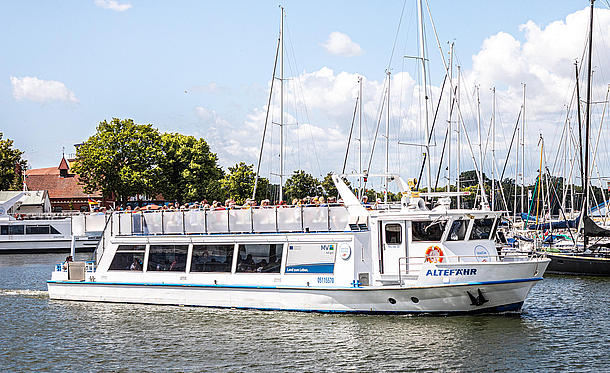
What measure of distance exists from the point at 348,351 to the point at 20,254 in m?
58.5

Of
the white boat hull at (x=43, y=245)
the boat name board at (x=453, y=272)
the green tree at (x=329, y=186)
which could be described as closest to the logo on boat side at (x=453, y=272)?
the boat name board at (x=453, y=272)

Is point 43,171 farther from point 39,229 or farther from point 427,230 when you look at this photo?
point 427,230

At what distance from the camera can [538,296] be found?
32.1 meters

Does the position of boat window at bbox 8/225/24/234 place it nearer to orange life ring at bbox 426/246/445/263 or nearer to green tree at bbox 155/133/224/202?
green tree at bbox 155/133/224/202

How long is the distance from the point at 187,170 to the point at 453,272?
2434 inches

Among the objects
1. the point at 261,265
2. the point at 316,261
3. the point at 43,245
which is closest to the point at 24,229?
the point at 43,245

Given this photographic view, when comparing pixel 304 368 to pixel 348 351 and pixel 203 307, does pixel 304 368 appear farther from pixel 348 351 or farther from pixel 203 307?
→ pixel 203 307

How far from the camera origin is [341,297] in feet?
83.7

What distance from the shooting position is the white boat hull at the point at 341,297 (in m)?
24.3

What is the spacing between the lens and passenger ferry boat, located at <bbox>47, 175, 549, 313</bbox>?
24422 mm

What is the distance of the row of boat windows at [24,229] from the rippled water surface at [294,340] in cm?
4666

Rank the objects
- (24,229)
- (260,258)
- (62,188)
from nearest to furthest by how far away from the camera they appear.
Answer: (260,258) < (24,229) < (62,188)

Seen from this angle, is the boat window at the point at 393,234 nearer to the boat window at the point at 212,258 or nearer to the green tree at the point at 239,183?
the boat window at the point at 212,258

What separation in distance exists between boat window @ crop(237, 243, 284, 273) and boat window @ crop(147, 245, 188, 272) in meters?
2.79
